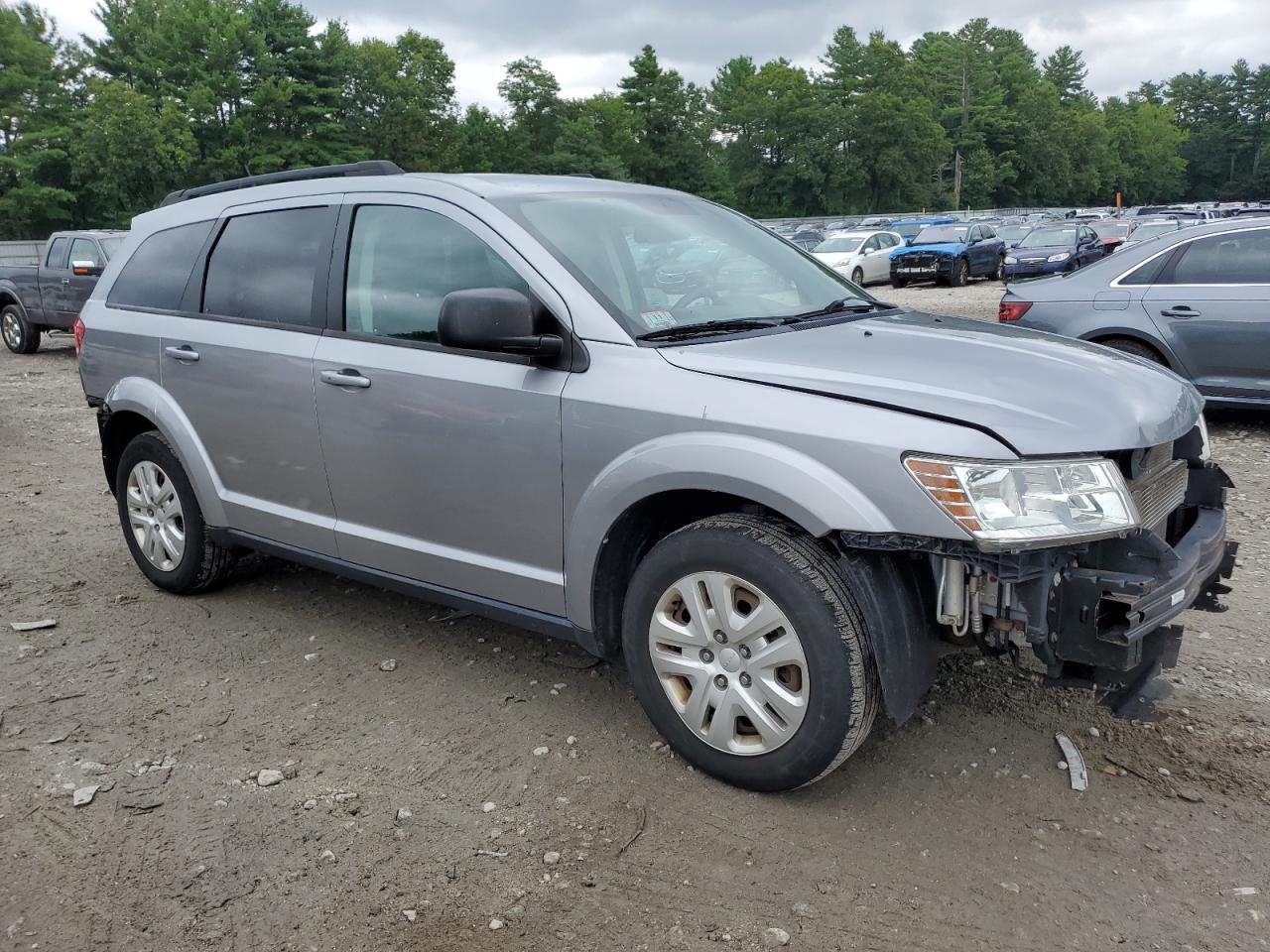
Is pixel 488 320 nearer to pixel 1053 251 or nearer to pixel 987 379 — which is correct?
pixel 987 379

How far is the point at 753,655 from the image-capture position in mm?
3102

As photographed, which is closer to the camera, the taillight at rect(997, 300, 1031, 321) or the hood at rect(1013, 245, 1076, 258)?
the taillight at rect(997, 300, 1031, 321)

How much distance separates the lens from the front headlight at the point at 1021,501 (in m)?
2.68

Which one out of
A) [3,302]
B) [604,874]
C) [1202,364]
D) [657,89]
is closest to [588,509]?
[604,874]

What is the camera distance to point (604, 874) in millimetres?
2914

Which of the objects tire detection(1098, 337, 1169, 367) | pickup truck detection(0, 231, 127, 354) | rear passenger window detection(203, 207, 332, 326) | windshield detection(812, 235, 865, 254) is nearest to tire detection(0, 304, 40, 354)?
pickup truck detection(0, 231, 127, 354)

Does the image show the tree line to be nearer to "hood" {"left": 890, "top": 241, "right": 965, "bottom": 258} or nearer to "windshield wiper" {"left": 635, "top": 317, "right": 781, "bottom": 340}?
"hood" {"left": 890, "top": 241, "right": 965, "bottom": 258}

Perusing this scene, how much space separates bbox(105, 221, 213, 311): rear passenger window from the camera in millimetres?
4887

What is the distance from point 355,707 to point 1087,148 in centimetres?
12021

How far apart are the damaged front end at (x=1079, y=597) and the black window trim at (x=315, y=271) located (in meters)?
2.39

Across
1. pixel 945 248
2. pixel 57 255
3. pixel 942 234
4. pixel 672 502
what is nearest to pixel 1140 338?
pixel 672 502

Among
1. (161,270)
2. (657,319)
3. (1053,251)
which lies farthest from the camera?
(1053,251)

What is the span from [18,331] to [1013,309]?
1503 cm

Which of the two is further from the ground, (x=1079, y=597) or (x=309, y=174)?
(x=309, y=174)
